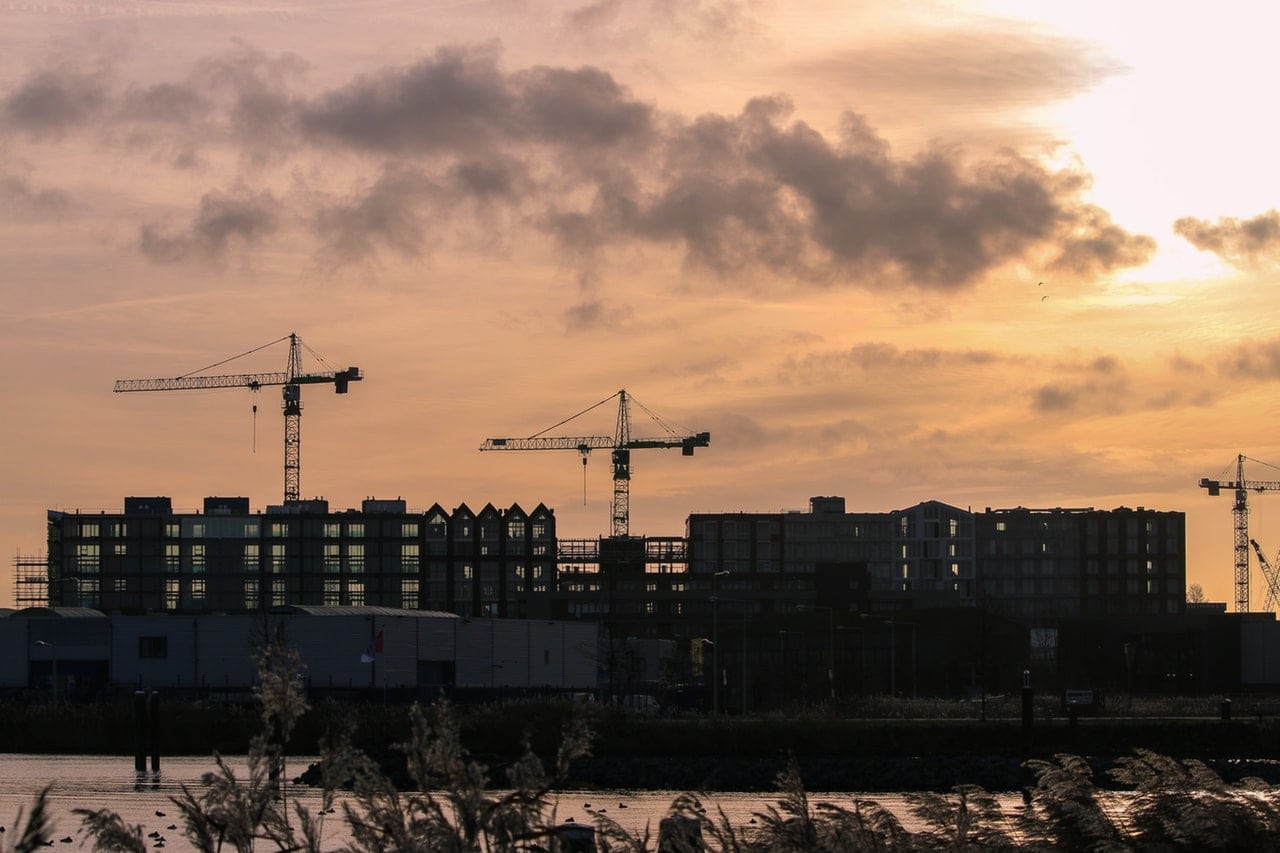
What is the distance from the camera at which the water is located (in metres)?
58.7

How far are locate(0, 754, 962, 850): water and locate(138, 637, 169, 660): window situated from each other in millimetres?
38116

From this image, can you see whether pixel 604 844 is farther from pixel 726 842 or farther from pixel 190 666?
pixel 190 666

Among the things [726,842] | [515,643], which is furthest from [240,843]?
[515,643]

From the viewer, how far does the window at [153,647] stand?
131750 mm

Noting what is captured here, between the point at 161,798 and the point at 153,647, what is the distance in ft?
207

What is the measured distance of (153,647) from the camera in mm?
132000

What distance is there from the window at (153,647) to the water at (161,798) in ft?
125

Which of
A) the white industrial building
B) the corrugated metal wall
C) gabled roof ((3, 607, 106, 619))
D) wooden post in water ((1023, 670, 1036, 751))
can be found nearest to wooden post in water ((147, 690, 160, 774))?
wooden post in water ((1023, 670, 1036, 751))

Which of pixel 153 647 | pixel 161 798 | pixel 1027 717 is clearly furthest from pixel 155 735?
pixel 153 647

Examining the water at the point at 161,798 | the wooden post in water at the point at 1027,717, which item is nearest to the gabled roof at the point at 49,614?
the water at the point at 161,798

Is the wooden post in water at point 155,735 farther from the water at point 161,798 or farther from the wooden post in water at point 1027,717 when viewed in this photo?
the wooden post in water at point 1027,717

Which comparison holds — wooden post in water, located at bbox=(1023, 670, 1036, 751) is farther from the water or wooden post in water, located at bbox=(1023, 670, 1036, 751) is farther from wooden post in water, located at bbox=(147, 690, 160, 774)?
wooden post in water, located at bbox=(147, 690, 160, 774)

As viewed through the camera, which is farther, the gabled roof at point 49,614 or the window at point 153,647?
the gabled roof at point 49,614

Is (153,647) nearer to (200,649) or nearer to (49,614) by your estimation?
(200,649)
